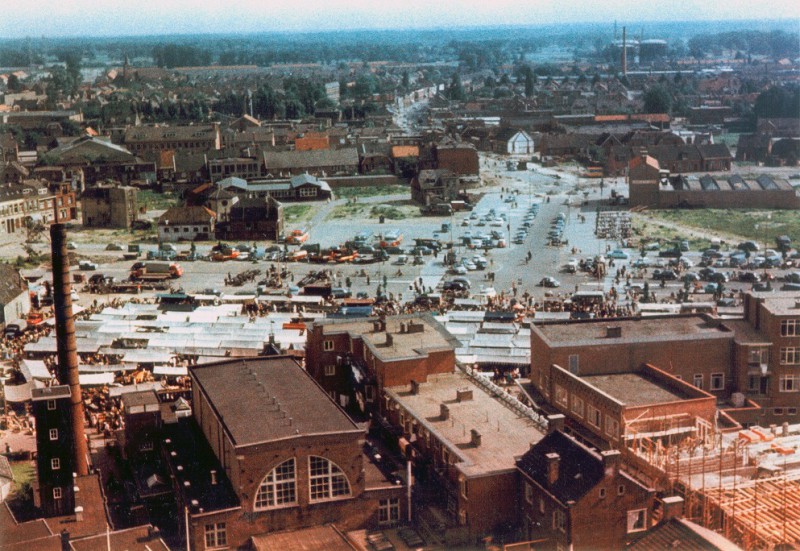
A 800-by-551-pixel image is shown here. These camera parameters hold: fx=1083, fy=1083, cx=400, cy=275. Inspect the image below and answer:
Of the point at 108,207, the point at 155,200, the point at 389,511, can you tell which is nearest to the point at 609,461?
the point at 389,511

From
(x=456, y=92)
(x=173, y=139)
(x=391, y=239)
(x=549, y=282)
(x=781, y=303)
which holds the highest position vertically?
(x=456, y=92)

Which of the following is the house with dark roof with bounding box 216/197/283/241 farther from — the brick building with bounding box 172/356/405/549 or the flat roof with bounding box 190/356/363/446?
the brick building with bounding box 172/356/405/549

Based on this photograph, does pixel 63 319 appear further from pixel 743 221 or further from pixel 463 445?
pixel 743 221

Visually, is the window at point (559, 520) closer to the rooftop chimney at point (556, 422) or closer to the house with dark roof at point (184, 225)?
→ the rooftop chimney at point (556, 422)

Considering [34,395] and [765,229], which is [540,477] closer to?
[34,395]

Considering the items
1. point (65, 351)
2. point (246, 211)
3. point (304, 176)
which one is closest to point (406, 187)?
point (304, 176)

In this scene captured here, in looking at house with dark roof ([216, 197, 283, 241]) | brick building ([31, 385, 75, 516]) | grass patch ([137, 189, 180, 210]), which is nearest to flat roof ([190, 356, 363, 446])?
brick building ([31, 385, 75, 516])

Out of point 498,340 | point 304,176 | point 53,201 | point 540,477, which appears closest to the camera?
point 540,477
